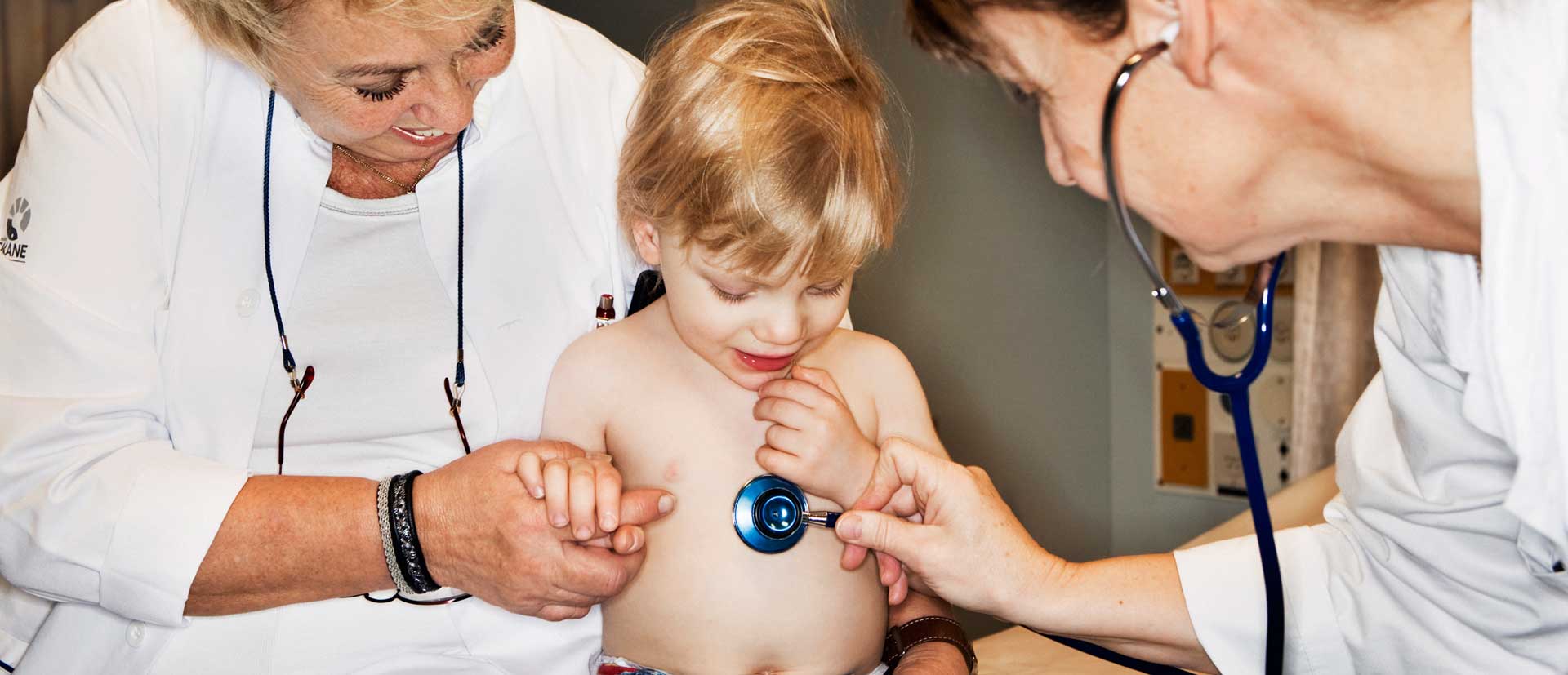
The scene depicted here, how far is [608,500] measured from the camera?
4.09 feet

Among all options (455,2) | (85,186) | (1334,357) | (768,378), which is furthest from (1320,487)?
(85,186)

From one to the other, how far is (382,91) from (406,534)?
0.45m

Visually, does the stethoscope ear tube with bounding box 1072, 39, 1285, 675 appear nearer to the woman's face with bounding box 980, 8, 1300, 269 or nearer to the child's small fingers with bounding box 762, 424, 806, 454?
the woman's face with bounding box 980, 8, 1300, 269

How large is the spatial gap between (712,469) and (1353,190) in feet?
2.56

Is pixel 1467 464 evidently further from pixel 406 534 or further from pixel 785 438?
Result: pixel 406 534

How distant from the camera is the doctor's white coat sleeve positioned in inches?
47.9

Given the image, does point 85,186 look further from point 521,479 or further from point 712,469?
point 712,469

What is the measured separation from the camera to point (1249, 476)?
111cm

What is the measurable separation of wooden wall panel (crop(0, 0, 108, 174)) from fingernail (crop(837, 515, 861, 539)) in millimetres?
2561

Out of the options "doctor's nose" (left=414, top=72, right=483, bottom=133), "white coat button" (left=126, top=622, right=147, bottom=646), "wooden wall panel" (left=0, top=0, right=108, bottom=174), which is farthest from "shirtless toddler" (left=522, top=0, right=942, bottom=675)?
"wooden wall panel" (left=0, top=0, right=108, bottom=174)

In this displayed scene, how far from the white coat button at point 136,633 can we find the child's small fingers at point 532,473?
444mm

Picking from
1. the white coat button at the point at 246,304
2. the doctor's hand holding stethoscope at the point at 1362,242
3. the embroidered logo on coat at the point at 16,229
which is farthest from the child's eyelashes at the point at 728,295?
the embroidered logo on coat at the point at 16,229

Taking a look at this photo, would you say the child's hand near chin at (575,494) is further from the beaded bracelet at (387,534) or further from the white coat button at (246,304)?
the white coat button at (246,304)

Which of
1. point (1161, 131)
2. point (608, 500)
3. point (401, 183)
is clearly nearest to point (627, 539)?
point (608, 500)
